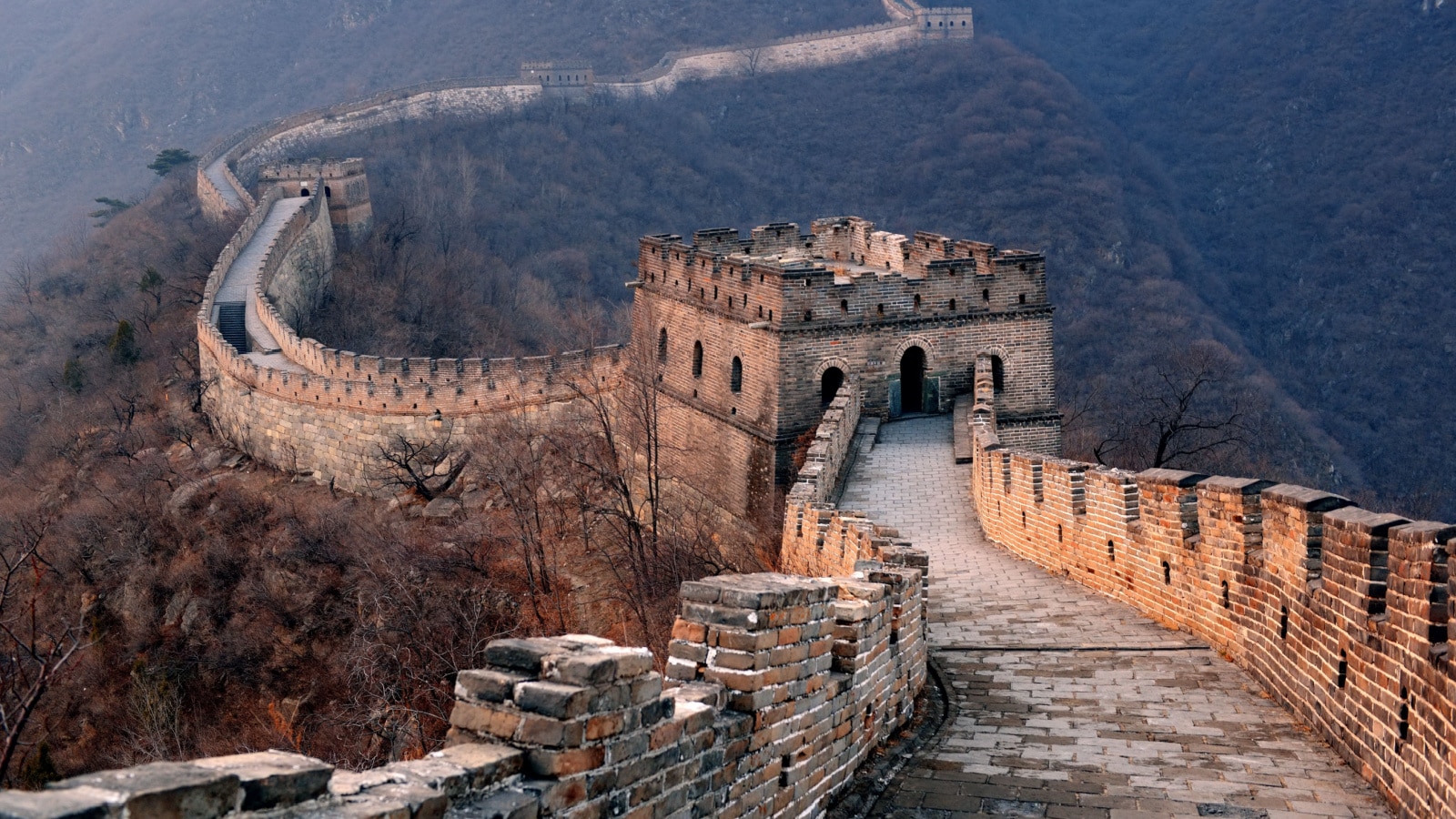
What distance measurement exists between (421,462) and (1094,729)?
23.4m

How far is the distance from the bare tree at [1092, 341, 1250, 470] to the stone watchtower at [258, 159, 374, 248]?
2255cm

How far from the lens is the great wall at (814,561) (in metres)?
5.57

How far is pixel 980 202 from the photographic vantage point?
2854 inches

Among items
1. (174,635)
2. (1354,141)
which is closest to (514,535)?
(174,635)

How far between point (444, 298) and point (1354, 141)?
4505cm

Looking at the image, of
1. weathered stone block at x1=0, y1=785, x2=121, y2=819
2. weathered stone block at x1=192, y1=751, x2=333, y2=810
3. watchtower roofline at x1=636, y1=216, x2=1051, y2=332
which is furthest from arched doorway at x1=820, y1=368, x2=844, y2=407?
weathered stone block at x1=0, y1=785, x2=121, y2=819

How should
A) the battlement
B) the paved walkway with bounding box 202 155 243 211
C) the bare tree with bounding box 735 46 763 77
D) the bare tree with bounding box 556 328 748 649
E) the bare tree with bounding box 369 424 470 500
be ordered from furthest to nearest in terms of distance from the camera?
the bare tree with bounding box 735 46 763 77 < the battlement < the paved walkway with bounding box 202 155 243 211 < the bare tree with bounding box 369 424 470 500 < the bare tree with bounding box 556 328 748 649

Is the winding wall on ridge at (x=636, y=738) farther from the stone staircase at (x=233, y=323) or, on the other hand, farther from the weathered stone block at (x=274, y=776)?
the stone staircase at (x=233, y=323)

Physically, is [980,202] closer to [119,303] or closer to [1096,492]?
[119,303]

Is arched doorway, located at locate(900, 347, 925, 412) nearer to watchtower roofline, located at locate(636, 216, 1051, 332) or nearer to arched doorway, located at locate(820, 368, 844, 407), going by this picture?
watchtower roofline, located at locate(636, 216, 1051, 332)

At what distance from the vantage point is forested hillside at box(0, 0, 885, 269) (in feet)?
317

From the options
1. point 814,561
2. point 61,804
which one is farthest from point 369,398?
point 61,804

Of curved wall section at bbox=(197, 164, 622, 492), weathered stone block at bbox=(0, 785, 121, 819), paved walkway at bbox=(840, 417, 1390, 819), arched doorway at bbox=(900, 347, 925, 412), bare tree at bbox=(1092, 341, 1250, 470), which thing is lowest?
bare tree at bbox=(1092, 341, 1250, 470)

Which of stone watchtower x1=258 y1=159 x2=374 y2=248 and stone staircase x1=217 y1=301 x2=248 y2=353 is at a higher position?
stone watchtower x1=258 y1=159 x2=374 y2=248
